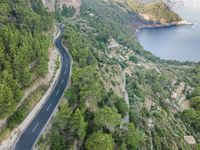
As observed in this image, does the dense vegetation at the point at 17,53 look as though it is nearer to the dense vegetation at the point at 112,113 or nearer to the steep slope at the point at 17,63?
the steep slope at the point at 17,63

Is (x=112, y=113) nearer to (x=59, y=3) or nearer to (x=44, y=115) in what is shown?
(x=44, y=115)

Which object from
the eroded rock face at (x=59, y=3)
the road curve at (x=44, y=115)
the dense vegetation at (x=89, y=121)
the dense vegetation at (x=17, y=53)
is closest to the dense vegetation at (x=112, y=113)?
the dense vegetation at (x=89, y=121)

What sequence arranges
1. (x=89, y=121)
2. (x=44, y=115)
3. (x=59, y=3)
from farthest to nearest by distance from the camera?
(x=59, y=3) < (x=44, y=115) < (x=89, y=121)

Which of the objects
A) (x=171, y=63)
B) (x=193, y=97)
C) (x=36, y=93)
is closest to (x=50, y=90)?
(x=36, y=93)

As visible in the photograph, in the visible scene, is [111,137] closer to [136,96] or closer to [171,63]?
[136,96]

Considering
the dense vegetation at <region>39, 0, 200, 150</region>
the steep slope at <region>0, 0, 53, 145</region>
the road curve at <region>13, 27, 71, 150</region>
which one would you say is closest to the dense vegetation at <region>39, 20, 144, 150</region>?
the dense vegetation at <region>39, 0, 200, 150</region>

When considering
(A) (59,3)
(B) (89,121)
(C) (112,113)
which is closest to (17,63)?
(B) (89,121)
